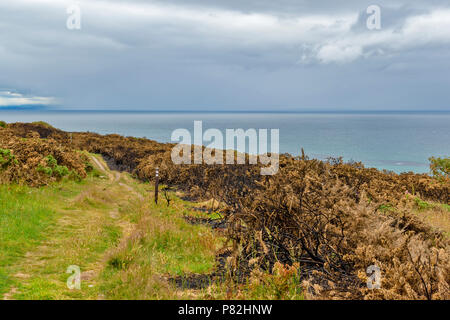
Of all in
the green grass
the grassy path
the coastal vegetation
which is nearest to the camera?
the coastal vegetation

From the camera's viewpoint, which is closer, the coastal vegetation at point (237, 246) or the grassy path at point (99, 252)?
the coastal vegetation at point (237, 246)

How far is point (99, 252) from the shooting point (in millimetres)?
8328

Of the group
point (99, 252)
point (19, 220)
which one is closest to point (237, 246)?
point (99, 252)

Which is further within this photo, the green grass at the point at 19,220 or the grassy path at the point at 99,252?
the green grass at the point at 19,220

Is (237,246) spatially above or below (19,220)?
below

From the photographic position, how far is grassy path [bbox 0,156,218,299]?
5914 mm

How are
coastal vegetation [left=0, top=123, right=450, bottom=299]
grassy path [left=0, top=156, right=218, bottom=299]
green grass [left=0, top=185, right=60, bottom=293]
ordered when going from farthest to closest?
green grass [left=0, top=185, right=60, bottom=293] < grassy path [left=0, top=156, right=218, bottom=299] < coastal vegetation [left=0, top=123, right=450, bottom=299]

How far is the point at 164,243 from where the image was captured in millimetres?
8969

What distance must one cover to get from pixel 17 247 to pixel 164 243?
338 centimetres

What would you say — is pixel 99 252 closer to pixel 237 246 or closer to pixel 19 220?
pixel 19 220

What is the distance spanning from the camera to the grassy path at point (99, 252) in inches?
233

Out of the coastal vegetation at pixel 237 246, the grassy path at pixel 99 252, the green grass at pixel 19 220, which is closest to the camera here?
the coastal vegetation at pixel 237 246

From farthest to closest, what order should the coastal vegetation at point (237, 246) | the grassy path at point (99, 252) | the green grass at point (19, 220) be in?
the green grass at point (19, 220) → the grassy path at point (99, 252) → the coastal vegetation at point (237, 246)

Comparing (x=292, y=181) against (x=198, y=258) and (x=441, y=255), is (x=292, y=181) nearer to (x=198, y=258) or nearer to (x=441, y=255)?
(x=198, y=258)
